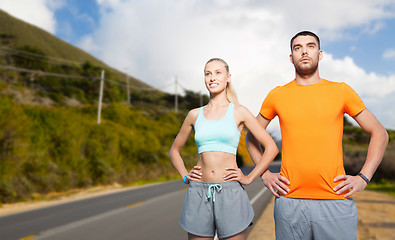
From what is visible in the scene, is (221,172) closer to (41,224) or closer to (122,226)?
(122,226)

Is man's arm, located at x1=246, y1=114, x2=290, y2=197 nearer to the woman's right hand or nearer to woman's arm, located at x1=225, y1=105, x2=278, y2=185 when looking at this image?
woman's arm, located at x1=225, y1=105, x2=278, y2=185

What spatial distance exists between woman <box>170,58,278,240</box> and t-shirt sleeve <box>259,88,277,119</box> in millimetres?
144

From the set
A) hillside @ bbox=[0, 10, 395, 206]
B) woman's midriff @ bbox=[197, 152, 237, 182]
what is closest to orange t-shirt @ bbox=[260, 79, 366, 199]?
woman's midriff @ bbox=[197, 152, 237, 182]

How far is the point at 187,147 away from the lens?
1606 inches

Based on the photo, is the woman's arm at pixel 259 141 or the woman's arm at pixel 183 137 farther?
the woman's arm at pixel 183 137

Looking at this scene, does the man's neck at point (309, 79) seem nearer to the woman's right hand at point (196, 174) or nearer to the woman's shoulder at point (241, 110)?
the woman's shoulder at point (241, 110)

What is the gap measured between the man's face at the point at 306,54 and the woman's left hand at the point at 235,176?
87 centimetres

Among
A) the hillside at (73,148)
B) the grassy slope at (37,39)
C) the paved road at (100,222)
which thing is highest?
the grassy slope at (37,39)

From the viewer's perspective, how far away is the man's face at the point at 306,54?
2791 mm

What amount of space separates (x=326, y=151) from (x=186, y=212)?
3.63 ft

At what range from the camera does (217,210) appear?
2.84 meters

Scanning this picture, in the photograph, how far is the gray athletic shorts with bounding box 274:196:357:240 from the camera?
8.73 ft

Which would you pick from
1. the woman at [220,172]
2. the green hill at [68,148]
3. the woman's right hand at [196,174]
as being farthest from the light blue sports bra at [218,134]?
the green hill at [68,148]

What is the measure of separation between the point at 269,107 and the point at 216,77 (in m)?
0.48
